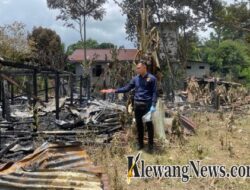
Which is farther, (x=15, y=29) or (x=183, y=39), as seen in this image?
(x=15, y=29)

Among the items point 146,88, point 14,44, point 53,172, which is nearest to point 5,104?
point 146,88

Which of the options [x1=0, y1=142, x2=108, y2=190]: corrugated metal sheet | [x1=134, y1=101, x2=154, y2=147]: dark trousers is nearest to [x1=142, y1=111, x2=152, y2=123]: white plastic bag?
[x1=134, y1=101, x2=154, y2=147]: dark trousers

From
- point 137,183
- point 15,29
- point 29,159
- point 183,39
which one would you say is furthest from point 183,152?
point 15,29

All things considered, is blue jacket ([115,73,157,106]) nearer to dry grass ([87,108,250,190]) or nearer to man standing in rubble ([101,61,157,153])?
man standing in rubble ([101,61,157,153])

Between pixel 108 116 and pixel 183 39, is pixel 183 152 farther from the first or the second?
pixel 183 39

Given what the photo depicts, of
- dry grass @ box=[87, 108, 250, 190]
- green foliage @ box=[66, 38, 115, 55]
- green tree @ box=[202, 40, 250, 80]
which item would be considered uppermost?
green foliage @ box=[66, 38, 115, 55]

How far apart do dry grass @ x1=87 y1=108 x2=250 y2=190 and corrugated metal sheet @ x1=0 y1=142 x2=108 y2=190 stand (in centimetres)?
48

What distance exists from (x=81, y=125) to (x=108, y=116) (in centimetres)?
76

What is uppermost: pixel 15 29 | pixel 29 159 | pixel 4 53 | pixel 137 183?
pixel 15 29

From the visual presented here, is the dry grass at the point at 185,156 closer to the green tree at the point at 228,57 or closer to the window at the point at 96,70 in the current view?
the window at the point at 96,70

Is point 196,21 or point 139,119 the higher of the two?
point 196,21

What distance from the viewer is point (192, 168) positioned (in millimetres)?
6977

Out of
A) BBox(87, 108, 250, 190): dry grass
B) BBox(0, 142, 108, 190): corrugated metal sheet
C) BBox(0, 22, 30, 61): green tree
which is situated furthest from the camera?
BBox(0, 22, 30, 61): green tree

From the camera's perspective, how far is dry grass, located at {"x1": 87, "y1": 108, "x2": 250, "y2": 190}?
6.27m
